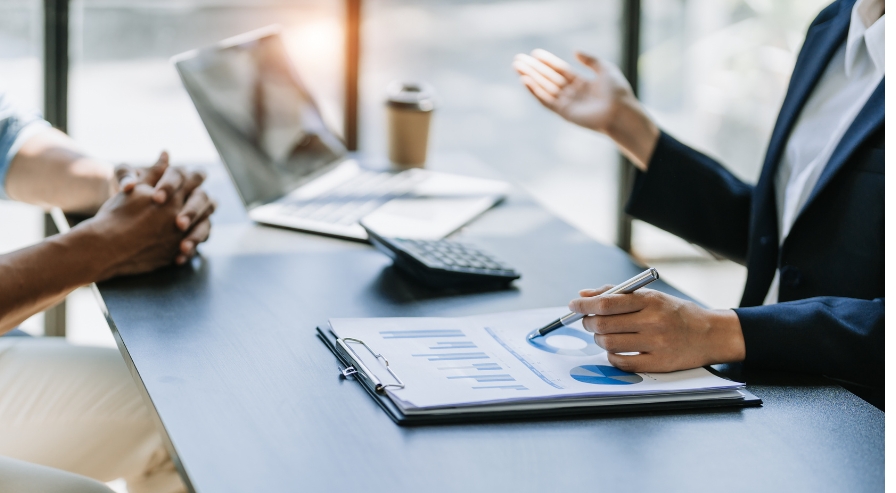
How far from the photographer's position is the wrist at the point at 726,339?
94 centimetres

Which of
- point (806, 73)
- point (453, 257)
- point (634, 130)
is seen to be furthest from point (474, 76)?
point (453, 257)

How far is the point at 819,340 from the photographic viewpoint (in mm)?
963

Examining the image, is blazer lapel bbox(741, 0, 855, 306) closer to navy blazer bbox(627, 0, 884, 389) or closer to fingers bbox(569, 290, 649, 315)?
A: navy blazer bbox(627, 0, 884, 389)

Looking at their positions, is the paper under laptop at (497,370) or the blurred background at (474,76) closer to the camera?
the paper under laptop at (497,370)

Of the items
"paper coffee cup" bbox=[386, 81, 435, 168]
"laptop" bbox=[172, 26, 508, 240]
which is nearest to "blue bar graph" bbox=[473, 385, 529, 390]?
"laptop" bbox=[172, 26, 508, 240]

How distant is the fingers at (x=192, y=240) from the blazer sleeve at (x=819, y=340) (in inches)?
29.5

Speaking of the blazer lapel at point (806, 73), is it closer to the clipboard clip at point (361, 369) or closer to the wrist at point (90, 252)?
the clipboard clip at point (361, 369)

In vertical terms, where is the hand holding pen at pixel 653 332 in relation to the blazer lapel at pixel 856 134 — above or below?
below

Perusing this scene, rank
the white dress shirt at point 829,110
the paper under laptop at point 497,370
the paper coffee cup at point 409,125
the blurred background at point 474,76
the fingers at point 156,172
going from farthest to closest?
the blurred background at point 474,76 → the paper coffee cup at point 409,125 → the fingers at point 156,172 → the white dress shirt at point 829,110 → the paper under laptop at point 497,370

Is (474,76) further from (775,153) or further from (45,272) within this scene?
(45,272)

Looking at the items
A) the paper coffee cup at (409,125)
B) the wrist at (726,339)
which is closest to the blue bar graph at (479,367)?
the wrist at (726,339)

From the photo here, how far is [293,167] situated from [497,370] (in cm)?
87

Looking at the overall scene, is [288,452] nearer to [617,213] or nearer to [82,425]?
[82,425]
